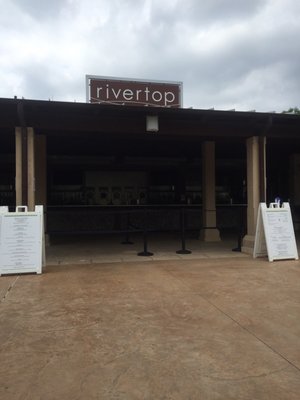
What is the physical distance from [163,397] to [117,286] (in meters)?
3.62

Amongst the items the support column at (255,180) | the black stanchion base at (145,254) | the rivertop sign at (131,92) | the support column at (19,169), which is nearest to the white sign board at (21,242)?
the support column at (19,169)

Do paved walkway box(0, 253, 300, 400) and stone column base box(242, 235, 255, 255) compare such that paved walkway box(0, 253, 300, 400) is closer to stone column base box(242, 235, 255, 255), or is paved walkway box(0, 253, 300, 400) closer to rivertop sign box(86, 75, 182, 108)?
stone column base box(242, 235, 255, 255)

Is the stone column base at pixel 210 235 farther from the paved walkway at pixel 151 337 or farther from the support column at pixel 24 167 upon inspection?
the support column at pixel 24 167

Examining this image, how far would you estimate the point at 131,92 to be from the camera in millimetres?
13617

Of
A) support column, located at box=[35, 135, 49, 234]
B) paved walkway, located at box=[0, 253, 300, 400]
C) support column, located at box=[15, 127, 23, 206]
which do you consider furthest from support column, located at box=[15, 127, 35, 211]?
support column, located at box=[35, 135, 49, 234]

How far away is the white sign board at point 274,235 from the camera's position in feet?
29.3

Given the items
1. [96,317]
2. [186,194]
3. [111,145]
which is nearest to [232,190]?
[186,194]

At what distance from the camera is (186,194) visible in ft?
Answer: 64.0

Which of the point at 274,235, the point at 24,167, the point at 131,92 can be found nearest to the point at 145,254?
the point at 274,235

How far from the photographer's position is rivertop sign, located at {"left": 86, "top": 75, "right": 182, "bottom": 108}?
44.1ft

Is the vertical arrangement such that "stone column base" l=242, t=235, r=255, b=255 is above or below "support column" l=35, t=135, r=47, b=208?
below

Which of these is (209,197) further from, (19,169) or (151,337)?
(151,337)

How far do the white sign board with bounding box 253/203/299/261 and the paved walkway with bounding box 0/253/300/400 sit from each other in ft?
4.79

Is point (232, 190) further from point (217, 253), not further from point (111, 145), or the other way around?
point (217, 253)
